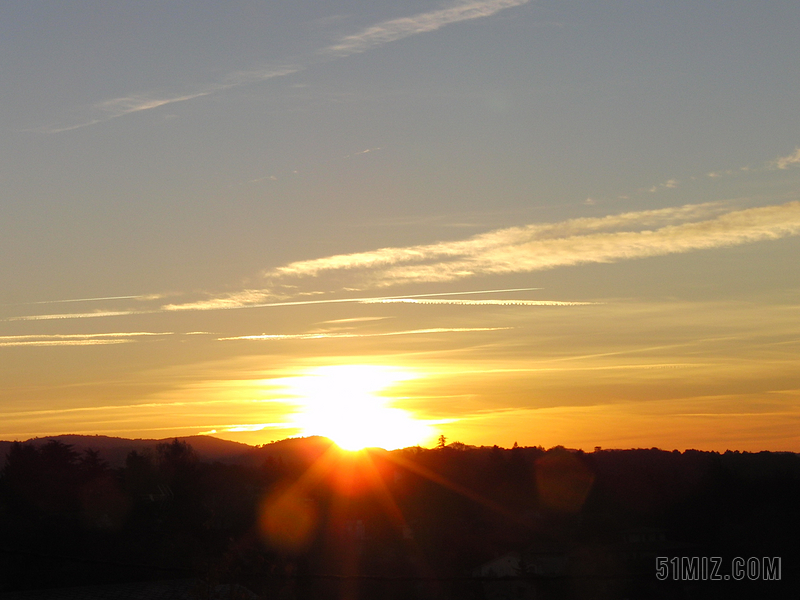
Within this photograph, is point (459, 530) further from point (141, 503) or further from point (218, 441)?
point (218, 441)

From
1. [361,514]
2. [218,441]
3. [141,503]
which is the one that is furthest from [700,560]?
[218,441]

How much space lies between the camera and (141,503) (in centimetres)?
6675

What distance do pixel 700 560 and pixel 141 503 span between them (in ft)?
157

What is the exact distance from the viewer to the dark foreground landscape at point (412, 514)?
47781mm

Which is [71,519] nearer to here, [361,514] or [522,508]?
[361,514]

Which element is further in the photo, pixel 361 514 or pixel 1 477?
pixel 361 514

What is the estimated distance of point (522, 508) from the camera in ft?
340

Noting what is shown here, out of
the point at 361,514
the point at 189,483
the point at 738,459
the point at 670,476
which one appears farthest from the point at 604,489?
the point at 189,483

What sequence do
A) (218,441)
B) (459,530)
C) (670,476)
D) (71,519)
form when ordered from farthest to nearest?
1. (218,441)
2. (670,476)
3. (459,530)
4. (71,519)

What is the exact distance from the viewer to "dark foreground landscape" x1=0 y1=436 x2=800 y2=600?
47781 millimetres

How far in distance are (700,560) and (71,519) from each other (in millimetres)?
45998

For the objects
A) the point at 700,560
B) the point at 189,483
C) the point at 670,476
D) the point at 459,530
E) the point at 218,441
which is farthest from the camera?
the point at 218,441

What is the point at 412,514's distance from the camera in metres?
92.4

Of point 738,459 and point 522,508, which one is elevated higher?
point 738,459
